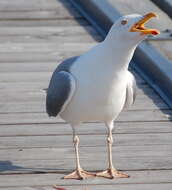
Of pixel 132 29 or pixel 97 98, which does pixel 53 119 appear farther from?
pixel 132 29

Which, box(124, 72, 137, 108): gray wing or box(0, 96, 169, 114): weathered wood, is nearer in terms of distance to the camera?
box(124, 72, 137, 108): gray wing

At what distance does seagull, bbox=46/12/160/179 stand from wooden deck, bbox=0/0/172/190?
145 millimetres

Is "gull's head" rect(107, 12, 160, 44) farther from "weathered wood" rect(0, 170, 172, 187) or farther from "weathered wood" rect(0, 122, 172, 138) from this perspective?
"weathered wood" rect(0, 122, 172, 138)

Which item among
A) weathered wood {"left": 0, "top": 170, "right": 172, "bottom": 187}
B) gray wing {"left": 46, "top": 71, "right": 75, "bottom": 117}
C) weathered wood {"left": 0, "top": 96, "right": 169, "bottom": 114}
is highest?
gray wing {"left": 46, "top": 71, "right": 75, "bottom": 117}

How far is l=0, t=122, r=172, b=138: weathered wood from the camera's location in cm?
516

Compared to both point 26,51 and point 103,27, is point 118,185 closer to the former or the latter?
point 26,51

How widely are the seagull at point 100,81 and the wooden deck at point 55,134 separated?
14 cm

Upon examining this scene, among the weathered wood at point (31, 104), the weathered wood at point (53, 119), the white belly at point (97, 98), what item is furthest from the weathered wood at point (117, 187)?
the weathered wood at point (31, 104)

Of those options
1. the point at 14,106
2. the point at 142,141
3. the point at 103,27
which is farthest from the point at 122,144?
the point at 103,27

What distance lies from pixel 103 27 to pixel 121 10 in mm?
304

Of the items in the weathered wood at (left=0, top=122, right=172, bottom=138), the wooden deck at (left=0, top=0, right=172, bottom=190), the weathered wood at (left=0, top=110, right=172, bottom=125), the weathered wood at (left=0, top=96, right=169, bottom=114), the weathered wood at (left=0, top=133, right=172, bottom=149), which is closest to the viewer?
the wooden deck at (left=0, top=0, right=172, bottom=190)

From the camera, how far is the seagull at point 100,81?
415 cm

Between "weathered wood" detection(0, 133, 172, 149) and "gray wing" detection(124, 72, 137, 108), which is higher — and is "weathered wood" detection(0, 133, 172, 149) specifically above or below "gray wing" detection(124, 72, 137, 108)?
below

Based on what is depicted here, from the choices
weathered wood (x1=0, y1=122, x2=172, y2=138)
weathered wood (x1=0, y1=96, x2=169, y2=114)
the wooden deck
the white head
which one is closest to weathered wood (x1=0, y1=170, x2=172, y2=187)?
the wooden deck
